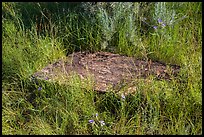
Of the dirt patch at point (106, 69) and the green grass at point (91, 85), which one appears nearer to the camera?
the green grass at point (91, 85)

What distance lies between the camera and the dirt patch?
328cm

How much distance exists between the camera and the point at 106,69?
11.5 feet

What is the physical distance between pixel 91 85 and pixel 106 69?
418mm

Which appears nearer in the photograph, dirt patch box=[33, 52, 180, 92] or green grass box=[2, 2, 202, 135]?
green grass box=[2, 2, 202, 135]

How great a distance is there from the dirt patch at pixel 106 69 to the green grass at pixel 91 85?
96 millimetres

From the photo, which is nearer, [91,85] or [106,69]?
[91,85]

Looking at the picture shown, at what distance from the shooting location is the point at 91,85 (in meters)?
3.13

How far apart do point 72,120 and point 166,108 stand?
27.6 inches

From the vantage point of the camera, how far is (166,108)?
2.90 m

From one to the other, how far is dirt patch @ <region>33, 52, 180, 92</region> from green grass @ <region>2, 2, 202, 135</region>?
10 cm

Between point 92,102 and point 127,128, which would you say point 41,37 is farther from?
point 127,128

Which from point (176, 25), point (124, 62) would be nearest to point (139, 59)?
point (124, 62)

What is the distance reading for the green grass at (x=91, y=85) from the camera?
9.43 feet

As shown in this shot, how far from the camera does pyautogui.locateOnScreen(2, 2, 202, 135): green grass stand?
2.87m
